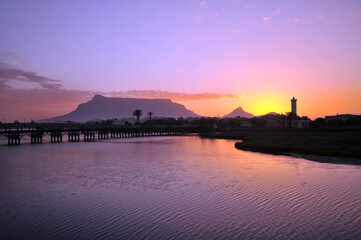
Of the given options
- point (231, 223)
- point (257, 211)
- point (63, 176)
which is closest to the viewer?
point (231, 223)

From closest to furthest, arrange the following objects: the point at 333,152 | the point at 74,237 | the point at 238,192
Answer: the point at 74,237 → the point at 238,192 → the point at 333,152

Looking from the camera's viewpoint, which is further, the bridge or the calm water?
the bridge

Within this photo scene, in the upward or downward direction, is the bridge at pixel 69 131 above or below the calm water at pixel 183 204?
above

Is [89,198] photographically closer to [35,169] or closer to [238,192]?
[238,192]

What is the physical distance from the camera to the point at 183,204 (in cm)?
1411

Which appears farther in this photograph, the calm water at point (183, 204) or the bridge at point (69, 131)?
the bridge at point (69, 131)

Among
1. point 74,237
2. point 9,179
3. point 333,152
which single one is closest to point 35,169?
point 9,179

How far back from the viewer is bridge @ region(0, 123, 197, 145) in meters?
66.5

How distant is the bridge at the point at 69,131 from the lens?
66500mm

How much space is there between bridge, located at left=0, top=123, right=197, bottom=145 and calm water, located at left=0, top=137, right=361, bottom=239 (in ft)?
156

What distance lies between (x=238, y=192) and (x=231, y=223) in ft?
17.4

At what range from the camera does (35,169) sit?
26109 mm

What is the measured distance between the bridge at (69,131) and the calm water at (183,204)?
47493 mm

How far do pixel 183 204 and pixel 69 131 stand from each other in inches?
2726
